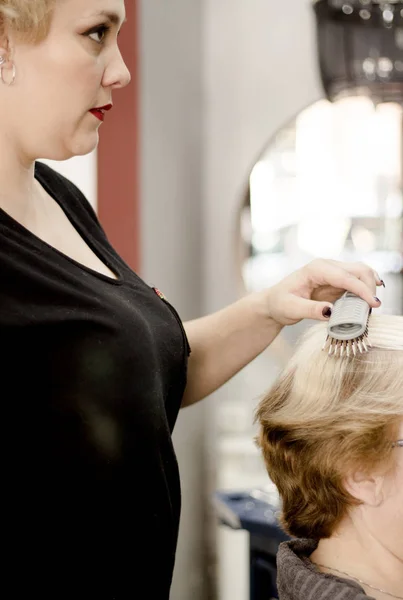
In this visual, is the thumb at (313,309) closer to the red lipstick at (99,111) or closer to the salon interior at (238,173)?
the red lipstick at (99,111)

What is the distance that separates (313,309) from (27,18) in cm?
64

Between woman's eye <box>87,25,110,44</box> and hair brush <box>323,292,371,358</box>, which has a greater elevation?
woman's eye <box>87,25,110,44</box>

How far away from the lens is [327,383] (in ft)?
4.34

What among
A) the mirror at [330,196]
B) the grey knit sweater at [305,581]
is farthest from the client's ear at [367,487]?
the mirror at [330,196]

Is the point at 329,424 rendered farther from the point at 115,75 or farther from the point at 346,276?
the point at 115,75

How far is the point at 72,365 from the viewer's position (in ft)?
4.00

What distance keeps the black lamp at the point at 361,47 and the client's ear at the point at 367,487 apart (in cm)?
189

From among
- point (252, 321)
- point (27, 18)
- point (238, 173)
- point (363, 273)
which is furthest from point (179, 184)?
point (27, 18)

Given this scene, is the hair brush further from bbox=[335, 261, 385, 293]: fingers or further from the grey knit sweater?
the grey knit sweater

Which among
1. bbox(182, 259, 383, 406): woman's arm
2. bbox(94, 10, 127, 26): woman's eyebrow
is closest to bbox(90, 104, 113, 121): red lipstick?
bbox(94, 10, 127, 26): woman's eyebrow

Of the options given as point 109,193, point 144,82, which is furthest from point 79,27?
point 144,82

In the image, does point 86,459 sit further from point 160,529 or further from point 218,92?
point 218,92

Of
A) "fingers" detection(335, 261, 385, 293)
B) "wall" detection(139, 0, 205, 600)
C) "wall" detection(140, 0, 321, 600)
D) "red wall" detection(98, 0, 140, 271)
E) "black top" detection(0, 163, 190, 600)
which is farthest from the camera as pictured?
"wall" detection(140, 0, 321, 600)

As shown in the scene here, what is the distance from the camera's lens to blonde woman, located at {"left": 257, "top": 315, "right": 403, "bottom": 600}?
128 cm
